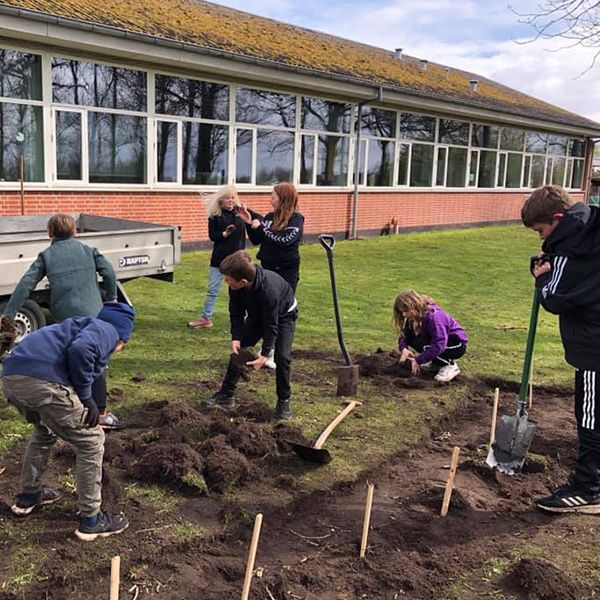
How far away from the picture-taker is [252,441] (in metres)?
4.50

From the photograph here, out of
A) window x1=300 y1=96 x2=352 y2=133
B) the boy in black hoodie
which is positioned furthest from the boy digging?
window x1=300 y1=96 x2=352 y2=133

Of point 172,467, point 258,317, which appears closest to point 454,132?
point 258,317

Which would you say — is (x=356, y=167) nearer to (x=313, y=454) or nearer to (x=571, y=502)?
(x=313, y=454)

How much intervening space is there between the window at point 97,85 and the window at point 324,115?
488cm

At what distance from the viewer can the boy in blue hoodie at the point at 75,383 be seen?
3.12m

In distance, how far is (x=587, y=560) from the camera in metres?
3.44

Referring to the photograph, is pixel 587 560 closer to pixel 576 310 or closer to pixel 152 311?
pixel 576 310

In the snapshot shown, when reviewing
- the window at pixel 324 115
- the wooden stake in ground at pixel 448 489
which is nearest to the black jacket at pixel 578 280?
the wooden stake in ground at pixel 448 489

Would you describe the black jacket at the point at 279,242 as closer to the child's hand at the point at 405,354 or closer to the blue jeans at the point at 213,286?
the child's hand at the point at 405,354

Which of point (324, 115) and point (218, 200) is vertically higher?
point (324, 115)

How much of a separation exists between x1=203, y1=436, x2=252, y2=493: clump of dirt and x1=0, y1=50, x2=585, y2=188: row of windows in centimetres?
897

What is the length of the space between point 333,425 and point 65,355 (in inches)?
95.3

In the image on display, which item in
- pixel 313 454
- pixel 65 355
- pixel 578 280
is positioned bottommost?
pixel 313 454

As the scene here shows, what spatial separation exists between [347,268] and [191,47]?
5.25 meters
